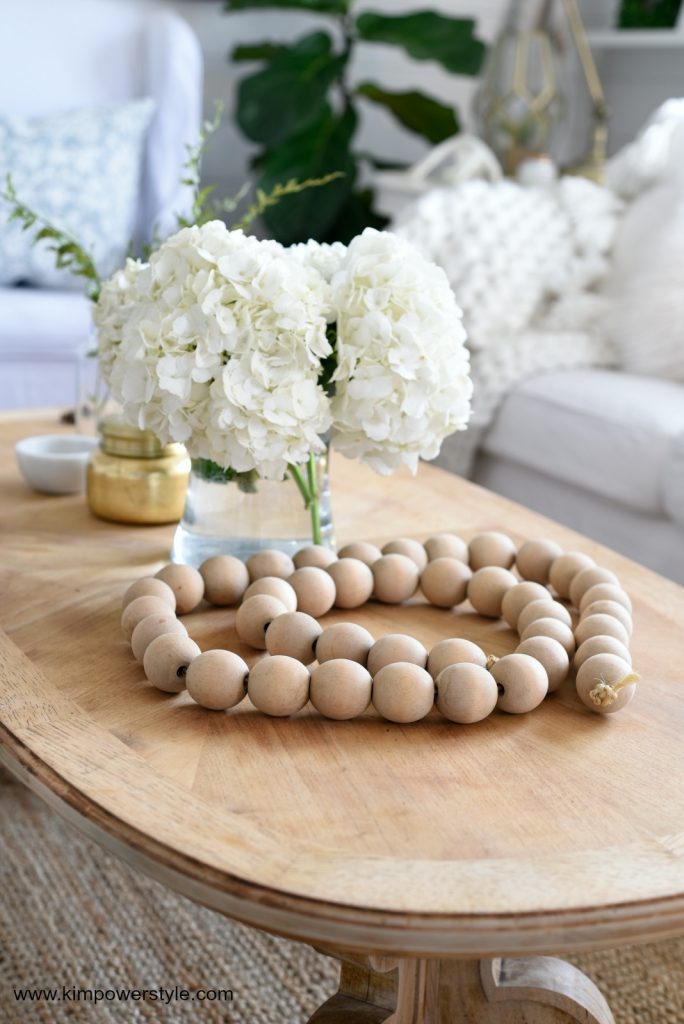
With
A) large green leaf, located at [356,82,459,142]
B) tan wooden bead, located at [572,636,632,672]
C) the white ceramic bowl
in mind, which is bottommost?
the white ceramic bowl

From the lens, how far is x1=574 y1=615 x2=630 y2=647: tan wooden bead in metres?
0.90

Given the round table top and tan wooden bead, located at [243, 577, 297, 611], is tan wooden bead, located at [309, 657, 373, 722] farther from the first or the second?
tan wooden bead, located at [243, 577, 297, 611]

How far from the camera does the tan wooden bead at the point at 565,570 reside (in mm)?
1057

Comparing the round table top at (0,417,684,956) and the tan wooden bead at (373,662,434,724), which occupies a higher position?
the tan wooden bead at (373,662,434,724)

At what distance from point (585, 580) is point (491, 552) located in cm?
10

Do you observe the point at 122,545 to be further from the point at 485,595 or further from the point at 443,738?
the point at 443,738

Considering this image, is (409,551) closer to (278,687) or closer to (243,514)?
(243,514)

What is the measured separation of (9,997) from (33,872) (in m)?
0.23

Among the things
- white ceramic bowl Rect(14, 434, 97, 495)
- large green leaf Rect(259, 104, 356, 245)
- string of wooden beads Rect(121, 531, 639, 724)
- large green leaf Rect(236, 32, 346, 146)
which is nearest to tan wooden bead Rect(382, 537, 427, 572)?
string of wooden beads Rect(121, 531, 639, 724)

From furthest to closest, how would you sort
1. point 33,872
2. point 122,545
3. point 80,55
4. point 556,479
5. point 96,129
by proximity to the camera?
point 80,55
point 96,129
point 556,479
point 33,872
point 122,545

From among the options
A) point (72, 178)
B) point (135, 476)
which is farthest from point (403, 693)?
point (72, 178)

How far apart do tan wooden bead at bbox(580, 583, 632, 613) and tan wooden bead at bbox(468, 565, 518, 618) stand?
0.22 feet

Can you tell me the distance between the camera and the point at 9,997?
1.18m

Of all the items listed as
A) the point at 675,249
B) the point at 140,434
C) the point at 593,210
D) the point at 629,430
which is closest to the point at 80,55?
the point at 593,210
